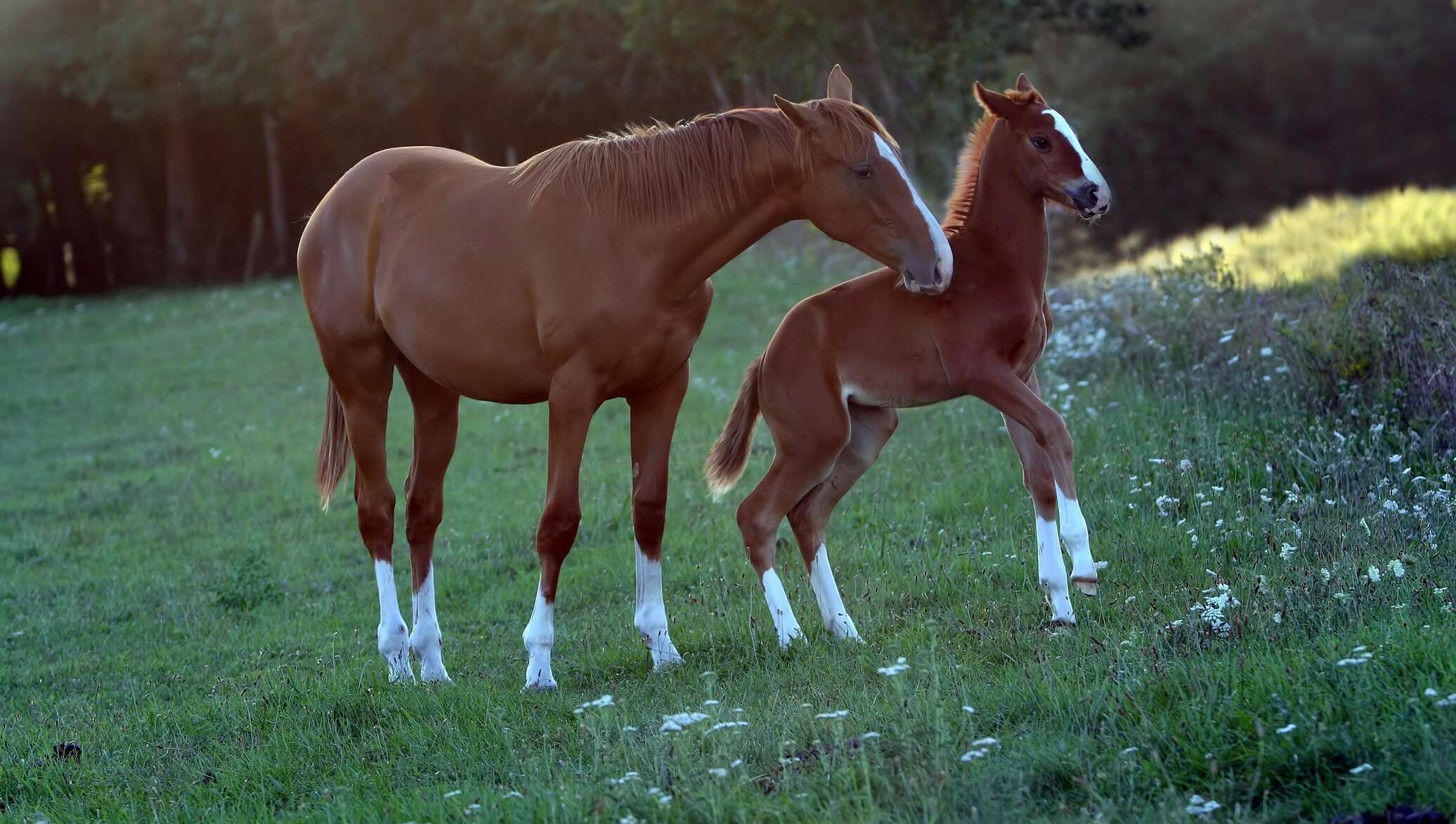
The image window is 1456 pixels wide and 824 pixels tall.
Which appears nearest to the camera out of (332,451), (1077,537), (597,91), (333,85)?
(1077,537)

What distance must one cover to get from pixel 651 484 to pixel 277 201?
2897cm

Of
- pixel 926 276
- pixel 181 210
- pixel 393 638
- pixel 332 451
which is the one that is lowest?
pixel 181 210

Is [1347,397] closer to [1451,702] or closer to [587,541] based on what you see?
[1451,702]

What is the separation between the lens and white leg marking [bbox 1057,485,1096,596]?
4938mm

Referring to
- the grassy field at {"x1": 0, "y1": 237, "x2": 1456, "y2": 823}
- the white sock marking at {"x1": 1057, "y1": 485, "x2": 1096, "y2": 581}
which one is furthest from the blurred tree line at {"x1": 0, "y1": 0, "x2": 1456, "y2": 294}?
the white sock marking at {"x1": 1057, "y1": 485, "x2": 1096, "y2": 581}

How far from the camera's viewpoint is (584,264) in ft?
17.4

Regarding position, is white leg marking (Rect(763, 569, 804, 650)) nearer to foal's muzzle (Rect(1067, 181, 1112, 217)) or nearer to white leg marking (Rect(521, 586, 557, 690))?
white leg marking (Rect(521, 586, 557, 690))

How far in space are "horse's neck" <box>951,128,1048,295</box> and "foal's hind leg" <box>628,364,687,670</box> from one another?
1307mm

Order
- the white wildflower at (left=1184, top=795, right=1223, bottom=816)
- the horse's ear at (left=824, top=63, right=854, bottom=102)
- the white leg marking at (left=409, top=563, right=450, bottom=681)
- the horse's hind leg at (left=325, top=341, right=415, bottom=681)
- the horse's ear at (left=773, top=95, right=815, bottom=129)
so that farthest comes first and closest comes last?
1. the horse's hind leg at (left=325, top=341, right=415, bottom=681)
2. the white leg marking at (left=409, top=563, right=450, bottom=681)
3. the horse's ear at (left=824, top=63, right=854, bottom=102)
4. the horse's ear at (left=773, top=95, right=815, bottom=129)
5. the white wildflower at (left=1184, top=795, right=1223, bottom=816)

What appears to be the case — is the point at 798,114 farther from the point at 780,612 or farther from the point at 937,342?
the point at 780,612

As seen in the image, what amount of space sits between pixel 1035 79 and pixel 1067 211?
32.7 m

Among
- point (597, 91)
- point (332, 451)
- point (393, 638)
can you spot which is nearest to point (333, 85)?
point (597, 91)

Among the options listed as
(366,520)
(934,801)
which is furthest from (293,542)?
(934,801)

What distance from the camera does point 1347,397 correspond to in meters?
6.89
